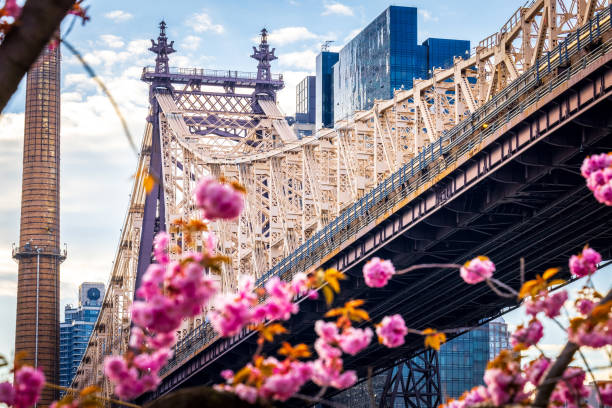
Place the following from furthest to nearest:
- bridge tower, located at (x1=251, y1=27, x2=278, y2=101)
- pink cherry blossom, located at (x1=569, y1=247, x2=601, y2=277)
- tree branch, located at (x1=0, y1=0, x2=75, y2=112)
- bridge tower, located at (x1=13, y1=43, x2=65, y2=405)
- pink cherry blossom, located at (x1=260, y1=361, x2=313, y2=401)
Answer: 1. bridge tower, located at (x1=13, y1=43, x2=65, y2=405)
2. bridge tower, located at (x1=251, y1=27, x2=278, y2=101)
3. pink cherry blossom, located at (x1=569, y1=247, x2=601, y2=277)
4. pink cherry blossom, located at (x1=260, y1=361, x2=313, y2=401)
5. tree branch, located at (x1=0, y1=0, x2=75, y2=112)

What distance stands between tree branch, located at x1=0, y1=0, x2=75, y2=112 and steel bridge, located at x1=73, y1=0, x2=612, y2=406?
1908 centimetres

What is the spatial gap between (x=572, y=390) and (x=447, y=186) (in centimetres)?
3843

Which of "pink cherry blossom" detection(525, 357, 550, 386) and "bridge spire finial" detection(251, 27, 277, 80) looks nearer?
"pink cherry blossom" detection(525, 357, 550, 386)

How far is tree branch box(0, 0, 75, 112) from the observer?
10.9m

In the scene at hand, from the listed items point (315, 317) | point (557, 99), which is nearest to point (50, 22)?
point (557, 99)

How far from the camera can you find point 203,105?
128 meters

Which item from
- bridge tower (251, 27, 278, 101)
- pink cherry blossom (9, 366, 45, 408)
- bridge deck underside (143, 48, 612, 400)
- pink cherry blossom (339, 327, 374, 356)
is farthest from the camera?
bridge tower (251, 27, 278, 101)

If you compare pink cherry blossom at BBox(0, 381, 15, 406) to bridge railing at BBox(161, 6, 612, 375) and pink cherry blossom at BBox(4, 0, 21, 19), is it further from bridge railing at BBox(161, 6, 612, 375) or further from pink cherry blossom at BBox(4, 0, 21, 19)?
bridge railing at BBox(161, 6, 612, 375)

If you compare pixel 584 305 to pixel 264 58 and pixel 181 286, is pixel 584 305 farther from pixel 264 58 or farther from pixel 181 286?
pixel 264 58

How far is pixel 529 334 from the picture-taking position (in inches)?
713

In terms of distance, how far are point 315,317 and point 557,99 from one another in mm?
31925

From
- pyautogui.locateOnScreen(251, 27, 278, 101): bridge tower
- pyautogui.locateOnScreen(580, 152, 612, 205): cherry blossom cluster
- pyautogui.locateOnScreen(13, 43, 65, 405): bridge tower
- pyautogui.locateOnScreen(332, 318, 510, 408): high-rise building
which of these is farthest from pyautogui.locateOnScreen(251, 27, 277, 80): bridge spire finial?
pyautogui.locateOnScreen(580, 152, 612, 205): cherry blossom cluster

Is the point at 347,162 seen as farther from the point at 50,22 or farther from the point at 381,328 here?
the point at 50,22

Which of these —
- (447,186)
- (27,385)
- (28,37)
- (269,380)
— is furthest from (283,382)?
(447,186)
